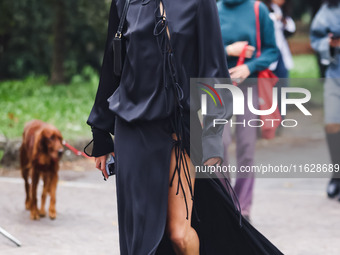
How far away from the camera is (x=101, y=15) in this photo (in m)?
21.0

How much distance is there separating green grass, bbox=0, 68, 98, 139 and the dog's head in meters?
3.24

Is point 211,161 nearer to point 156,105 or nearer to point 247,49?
point 156,105

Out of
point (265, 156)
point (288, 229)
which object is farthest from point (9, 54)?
point (288, 229)

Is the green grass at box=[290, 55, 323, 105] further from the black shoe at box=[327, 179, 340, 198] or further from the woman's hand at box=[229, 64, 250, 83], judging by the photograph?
the woman's hand at box=[229, 64, 250, 83]

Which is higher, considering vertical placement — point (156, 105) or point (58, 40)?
point (156, 105)

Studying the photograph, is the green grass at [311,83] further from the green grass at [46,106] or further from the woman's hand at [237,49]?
the woman's hand at [237,49]

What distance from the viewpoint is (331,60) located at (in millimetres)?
7773

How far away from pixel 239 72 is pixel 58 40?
45.7ft

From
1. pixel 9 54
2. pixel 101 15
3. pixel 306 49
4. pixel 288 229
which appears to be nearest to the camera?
pixel 288 229

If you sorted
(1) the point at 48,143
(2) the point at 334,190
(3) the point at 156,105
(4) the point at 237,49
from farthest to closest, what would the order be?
(2) the point at 334,190, (1) the point at 48,143, (4) the point at 237,49, (3) the point at 156,105

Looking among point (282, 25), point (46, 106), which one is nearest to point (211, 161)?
point (282, 25)

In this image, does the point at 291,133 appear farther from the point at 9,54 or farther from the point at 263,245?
the point at 9,54

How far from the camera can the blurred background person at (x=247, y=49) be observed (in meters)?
6.49

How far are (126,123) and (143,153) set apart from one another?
0.18m
